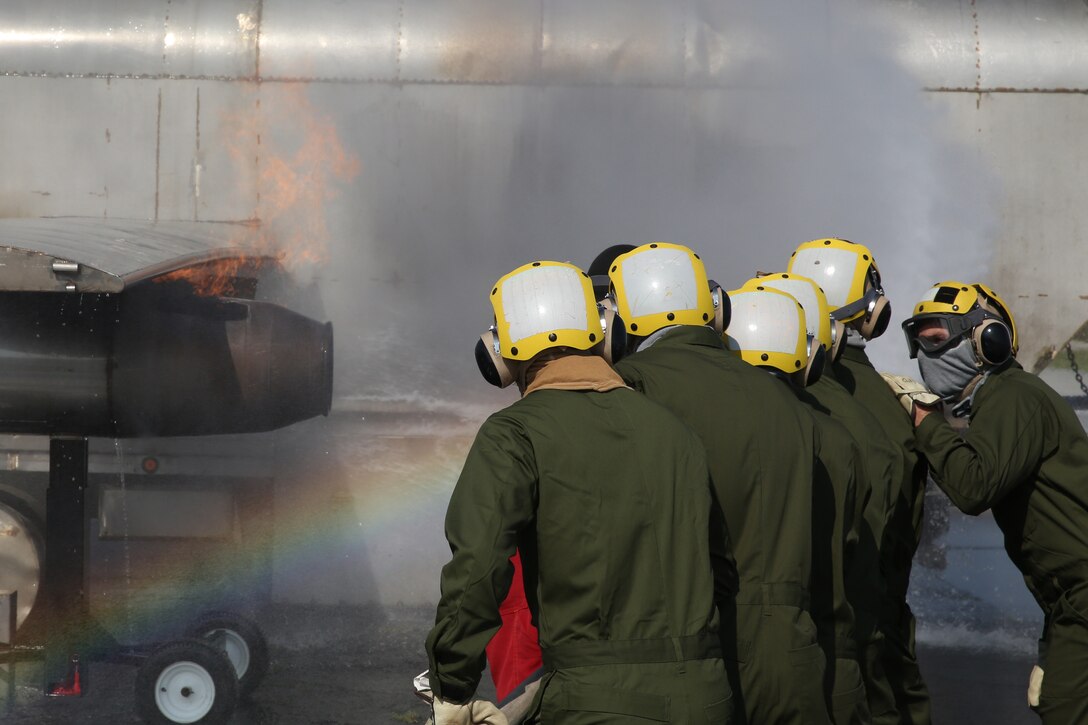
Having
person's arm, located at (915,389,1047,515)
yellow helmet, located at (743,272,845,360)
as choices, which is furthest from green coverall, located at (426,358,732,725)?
yellow helmet, located at (743,272,845,360)

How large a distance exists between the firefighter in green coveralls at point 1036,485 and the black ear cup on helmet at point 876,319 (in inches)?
21.8

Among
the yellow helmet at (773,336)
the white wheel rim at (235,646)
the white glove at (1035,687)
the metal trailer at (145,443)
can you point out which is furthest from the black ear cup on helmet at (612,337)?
the white wheel rim at (235,646)

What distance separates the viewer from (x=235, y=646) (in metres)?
6.66

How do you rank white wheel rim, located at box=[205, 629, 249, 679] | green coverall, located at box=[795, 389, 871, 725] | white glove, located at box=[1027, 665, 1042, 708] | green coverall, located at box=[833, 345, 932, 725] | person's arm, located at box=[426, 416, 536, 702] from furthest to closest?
white wheel rim, located at box=[205, 629, 249, 679] < green coverall, located at box=[833, 345, 932, 725] < white glove, located at box=[1027, 665, 1042, 708] < green coverall, located at box=[795, 389, 871, 725] < person's arm, located at box=[426, 416, 536, 702]

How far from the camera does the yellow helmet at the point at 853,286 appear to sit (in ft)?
15.1

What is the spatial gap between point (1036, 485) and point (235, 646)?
4734 mm

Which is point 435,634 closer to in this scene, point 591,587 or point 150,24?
point 591,587

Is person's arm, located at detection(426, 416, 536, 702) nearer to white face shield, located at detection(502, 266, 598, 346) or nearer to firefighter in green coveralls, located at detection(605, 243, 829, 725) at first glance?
white face shield, located at detection(502, 266, 598, 346)

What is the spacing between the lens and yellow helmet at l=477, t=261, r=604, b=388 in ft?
8.96

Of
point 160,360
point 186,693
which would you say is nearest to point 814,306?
point 160,360

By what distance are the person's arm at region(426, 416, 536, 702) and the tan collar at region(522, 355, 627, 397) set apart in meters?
0.26

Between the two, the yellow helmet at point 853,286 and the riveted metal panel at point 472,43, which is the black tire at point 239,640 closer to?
the riveted metal panel at point 472,43

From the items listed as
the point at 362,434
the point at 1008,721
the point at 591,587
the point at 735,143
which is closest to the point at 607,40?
the point at 735,143

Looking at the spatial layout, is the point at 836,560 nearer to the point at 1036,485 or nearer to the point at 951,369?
the point at 1036,485
